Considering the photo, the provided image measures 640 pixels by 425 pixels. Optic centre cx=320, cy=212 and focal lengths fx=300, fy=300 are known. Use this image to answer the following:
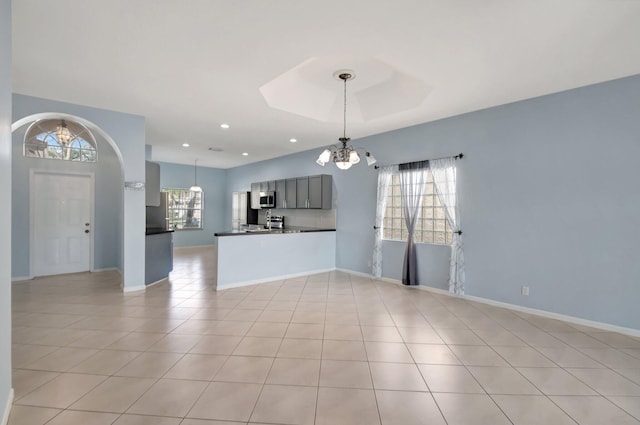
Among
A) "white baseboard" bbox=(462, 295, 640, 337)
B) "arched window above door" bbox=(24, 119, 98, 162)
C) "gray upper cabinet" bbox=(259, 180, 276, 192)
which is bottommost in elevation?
"white baseboard" bbox=(462, 295, 640, 337)

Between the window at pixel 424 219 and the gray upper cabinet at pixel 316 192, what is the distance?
150 centimetres

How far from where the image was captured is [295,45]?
2766mm

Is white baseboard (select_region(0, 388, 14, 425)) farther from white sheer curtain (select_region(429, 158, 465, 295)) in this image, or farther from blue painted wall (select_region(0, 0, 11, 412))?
white sheer curtain (select_region(429, 158, 465, 295))

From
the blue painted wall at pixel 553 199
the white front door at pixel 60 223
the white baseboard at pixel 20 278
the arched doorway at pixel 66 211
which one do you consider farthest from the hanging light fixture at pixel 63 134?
the blue painted wall at pixel 553 199

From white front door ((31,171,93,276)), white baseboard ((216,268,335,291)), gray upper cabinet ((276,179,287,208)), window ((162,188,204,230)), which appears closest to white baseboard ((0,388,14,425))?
white baseboard ((216,268,335,291))

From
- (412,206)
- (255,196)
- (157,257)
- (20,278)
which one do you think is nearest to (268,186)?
(255,196)

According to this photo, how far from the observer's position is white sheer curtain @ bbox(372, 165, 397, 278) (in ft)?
18.5

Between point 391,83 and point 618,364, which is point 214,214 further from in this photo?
point 618,364

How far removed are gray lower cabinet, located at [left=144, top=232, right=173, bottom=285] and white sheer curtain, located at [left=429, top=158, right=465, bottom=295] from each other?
497cm

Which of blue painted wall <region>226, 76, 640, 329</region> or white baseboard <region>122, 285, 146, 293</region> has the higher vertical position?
blue painted wall <region>226, 76, 640, 329</region>

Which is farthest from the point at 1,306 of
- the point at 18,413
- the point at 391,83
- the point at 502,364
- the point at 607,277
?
the point at 607,277

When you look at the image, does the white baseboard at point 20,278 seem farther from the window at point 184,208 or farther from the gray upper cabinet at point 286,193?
the gray upper cabinet at point 286,193

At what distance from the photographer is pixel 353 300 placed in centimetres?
454

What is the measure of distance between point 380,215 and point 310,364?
11.6 ft
